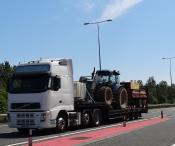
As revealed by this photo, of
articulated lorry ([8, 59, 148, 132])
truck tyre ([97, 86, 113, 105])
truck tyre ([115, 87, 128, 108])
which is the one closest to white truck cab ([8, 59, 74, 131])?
articulated lorry ([8, 59, 148, 132])

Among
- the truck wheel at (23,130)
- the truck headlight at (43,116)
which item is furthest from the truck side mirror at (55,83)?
the truck wheel at (23,130)

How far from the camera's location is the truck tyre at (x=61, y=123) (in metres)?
24.2

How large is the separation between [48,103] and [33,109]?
0.71 meters

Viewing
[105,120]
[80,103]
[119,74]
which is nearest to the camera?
[80,103]

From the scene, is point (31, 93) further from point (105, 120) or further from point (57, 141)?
point (105, 120)

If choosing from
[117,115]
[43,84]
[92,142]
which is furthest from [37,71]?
[117,115]

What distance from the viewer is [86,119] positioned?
2748 centimetres

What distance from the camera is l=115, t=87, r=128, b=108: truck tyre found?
31828 mm

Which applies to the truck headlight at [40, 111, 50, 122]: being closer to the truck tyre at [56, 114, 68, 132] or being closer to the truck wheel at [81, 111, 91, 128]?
the truck tyre at [56, 114, 68, 132]

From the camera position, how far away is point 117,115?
31.7 m

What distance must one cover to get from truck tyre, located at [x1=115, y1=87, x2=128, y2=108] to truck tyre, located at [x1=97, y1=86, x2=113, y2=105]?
1112mm

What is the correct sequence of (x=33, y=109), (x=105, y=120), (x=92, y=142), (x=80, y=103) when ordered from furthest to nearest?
(x=105, y=120) → (x=80, y=103) → (x=33, y=109) → (x=92, y=142)

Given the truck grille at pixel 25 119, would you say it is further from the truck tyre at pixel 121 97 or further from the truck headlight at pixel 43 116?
the truck tyre at pixel 121 97

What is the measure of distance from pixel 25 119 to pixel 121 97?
408 inches
